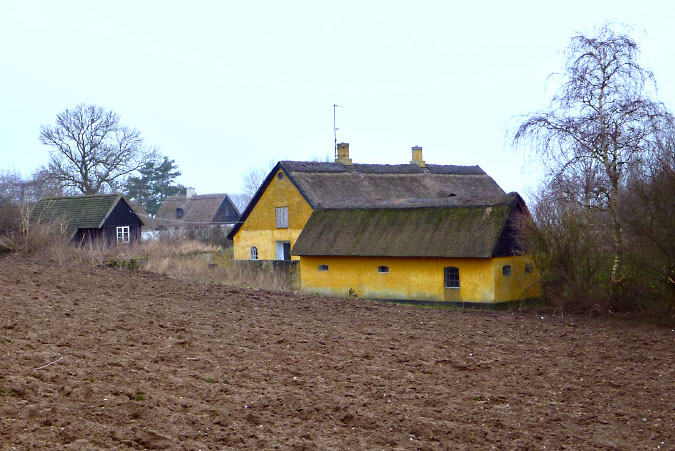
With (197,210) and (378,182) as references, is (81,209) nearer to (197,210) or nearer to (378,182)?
(378,182)

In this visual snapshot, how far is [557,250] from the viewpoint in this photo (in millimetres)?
19672

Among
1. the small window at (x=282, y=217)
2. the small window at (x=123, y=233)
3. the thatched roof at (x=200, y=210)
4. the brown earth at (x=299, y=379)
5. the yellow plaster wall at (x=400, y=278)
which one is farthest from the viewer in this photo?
the thatched roof at (x=200, y=210)

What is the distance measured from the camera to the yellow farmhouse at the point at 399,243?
2186 cm

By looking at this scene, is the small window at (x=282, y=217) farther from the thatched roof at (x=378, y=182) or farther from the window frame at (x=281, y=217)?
the thatched roof at (x=378, y=182)

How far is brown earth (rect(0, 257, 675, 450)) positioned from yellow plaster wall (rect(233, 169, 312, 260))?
587 inches

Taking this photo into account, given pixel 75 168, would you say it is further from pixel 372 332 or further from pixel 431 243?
pixel 372 332

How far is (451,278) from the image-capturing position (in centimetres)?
2261

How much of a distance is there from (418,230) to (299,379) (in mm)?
14123

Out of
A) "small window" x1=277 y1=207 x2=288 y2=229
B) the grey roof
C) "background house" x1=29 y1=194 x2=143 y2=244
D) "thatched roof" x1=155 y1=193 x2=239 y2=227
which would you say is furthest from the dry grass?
"thatched roof" x1=155 y1=193 x2=239 y2=227

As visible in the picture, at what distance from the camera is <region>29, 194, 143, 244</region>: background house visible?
119 feet

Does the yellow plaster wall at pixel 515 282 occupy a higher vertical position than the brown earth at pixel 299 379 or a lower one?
higher

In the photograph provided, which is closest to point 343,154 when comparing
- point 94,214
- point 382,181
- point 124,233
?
point 382,181

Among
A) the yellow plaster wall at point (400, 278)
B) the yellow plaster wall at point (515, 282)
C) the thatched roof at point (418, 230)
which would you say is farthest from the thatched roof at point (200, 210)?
the yellow plaster wall at point (515, 282)

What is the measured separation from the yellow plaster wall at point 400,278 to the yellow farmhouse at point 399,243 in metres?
0.03
